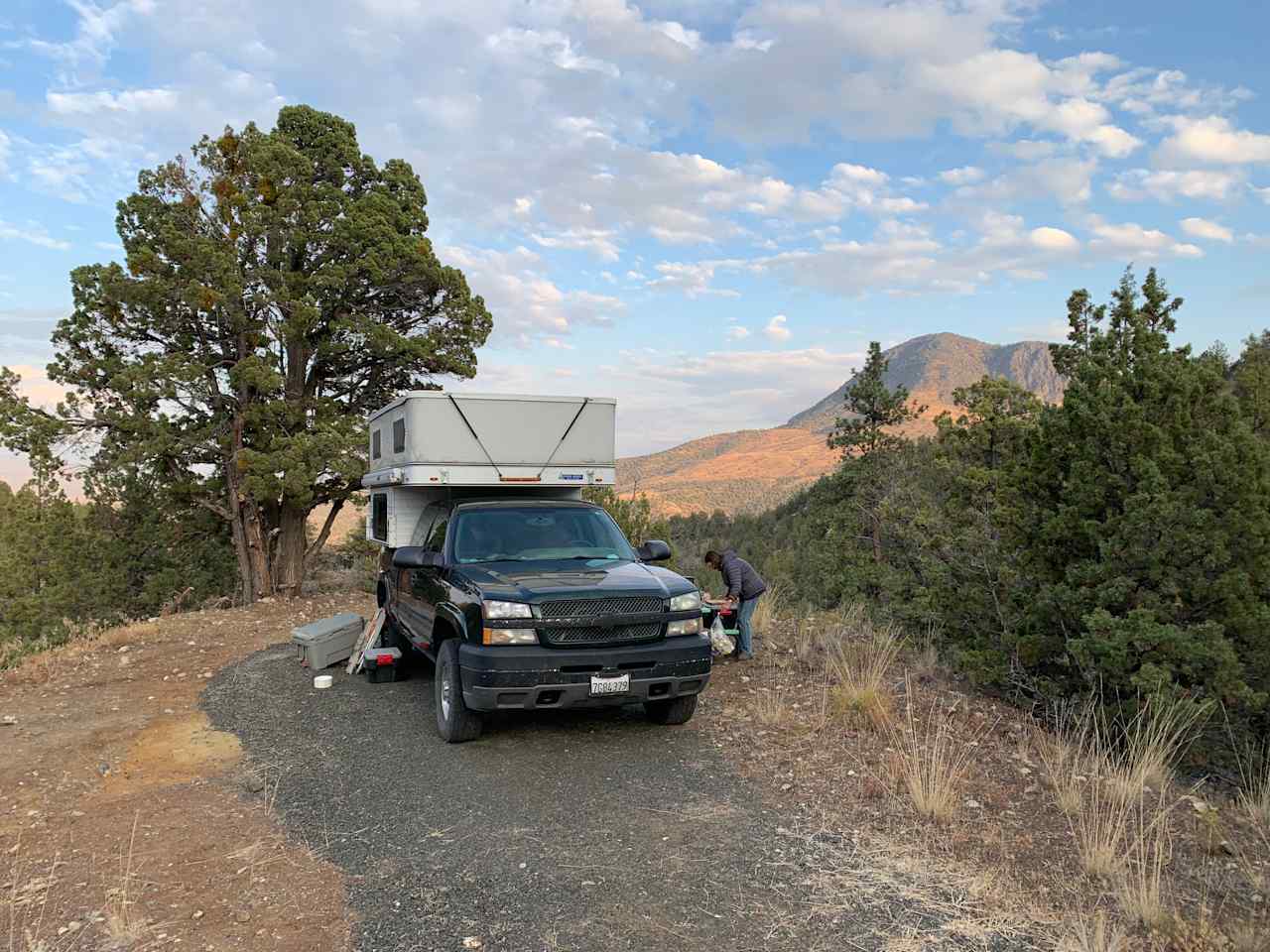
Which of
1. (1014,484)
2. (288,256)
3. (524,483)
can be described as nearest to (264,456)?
(288,256)

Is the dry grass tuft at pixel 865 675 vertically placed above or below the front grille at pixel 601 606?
below

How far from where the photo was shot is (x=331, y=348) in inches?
680

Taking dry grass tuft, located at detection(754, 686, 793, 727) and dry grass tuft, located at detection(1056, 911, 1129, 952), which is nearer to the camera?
dry grass tuft, located at detection(1056, 911, 1129, 952)

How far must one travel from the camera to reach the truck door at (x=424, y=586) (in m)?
7.09

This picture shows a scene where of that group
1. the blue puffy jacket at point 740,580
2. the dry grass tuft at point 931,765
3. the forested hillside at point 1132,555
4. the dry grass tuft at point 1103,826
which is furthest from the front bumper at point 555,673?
the forested hillside at point 1132,555

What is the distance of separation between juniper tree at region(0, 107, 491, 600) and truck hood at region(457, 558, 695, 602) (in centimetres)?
1010

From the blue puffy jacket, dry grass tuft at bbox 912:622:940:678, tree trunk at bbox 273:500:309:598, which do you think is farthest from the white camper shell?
tree trunk at bbox 273:500:309:598

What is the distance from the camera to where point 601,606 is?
230 inches

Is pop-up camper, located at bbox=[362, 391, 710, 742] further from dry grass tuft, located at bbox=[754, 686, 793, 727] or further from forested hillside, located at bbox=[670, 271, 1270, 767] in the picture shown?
forested hillside, located at bbox=[670, 271, 1270, 767]

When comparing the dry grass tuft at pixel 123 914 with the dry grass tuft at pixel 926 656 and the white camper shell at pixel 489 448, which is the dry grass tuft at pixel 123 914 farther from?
the dry grass tuft at pixel 926 656

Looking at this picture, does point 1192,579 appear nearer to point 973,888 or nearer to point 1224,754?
point 1224,754

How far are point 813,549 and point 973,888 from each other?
108ft

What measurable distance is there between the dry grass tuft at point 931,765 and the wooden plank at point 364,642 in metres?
5.83

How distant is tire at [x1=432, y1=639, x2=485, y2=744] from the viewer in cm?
607
